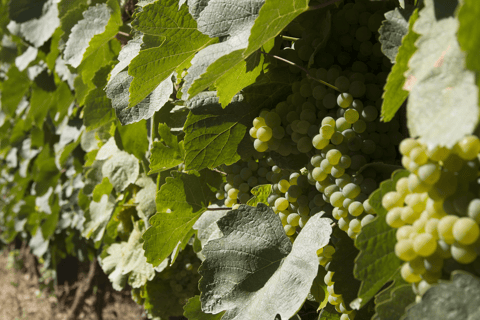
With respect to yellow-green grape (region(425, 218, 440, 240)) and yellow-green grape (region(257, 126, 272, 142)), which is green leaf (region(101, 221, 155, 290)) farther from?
yellow-green grape (region(425, 218, 440, 240))

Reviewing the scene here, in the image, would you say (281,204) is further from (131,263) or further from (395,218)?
(131,263)

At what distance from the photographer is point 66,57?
47.3 inches

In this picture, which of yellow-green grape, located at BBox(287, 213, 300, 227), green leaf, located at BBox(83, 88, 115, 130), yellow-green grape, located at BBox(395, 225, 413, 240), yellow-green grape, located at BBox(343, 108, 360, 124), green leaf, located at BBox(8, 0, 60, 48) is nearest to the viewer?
yellow-green grape, located at BBox(395, 225, 413, 240)

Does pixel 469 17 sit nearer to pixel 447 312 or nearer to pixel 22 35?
pixel 447 312

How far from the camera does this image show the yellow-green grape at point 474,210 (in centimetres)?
37

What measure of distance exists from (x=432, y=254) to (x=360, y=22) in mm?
446

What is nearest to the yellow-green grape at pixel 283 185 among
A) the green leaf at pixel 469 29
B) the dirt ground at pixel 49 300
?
the green leaf at pixel 469 29

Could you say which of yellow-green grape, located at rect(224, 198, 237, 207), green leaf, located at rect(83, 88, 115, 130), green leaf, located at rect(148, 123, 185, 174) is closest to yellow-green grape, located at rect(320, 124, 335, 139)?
yellow-green grape, located at rect(224, 198, 237, 207)

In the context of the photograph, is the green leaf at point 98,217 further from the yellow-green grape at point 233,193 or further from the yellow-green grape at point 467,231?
the yellow-green grape at point 467,231

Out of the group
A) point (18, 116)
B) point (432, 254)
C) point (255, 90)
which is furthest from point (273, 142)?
point (18, 116)

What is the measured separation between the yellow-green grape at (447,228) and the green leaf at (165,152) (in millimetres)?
700

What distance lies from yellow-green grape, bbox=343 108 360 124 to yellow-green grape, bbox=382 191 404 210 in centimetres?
20

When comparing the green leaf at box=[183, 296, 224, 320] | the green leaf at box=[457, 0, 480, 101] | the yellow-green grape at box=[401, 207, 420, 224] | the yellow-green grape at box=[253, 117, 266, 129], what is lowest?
the green leaf at box=[183, 296, 224, 320]

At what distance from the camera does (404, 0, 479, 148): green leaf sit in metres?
0.34
